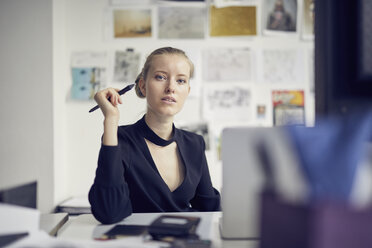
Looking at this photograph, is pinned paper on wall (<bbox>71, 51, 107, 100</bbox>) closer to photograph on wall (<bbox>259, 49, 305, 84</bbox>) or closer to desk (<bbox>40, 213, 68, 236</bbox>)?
photograph on wall (<bbox>259, 49, 305, 84</bbox>)

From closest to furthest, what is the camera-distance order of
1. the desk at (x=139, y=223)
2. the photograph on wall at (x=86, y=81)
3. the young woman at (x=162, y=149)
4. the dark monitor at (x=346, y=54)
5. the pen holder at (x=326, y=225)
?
the pen holder at (x=326, y=225) → the dark monitor at (x=346, y=54) → the desk at (x=139, y=223) → the young woman at (x=162, y=149) → the photograph on wall at (x=86, y=81)

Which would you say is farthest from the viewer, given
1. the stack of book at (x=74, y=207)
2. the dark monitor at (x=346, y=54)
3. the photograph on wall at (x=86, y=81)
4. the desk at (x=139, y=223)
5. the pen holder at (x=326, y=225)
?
the photograph on wall at (x=86, y=81)

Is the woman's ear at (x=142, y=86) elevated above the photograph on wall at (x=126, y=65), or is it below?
below

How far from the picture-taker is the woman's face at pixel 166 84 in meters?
1.07

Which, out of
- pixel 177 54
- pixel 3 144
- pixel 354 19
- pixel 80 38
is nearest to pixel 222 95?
pixel 177 54

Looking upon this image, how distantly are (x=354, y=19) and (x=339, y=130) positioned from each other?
262mm

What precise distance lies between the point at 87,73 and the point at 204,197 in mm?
1039

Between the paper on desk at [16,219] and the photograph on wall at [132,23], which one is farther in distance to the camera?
the photograph on wall at [132,23]

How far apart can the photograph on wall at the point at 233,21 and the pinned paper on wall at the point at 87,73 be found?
24.6 inches

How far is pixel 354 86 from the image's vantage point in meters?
0.50

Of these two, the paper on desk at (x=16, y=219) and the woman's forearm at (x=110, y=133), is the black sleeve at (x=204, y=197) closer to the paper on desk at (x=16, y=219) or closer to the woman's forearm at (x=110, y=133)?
the woman's forearm at (x=110, y=133)

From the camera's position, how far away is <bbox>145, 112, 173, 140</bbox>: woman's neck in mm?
1104

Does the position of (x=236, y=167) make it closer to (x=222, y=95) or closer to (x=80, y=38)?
(x=222, y=95)

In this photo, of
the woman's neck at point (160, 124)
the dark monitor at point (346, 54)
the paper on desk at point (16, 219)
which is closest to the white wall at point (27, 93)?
the woman's neck at point (160, 124)
